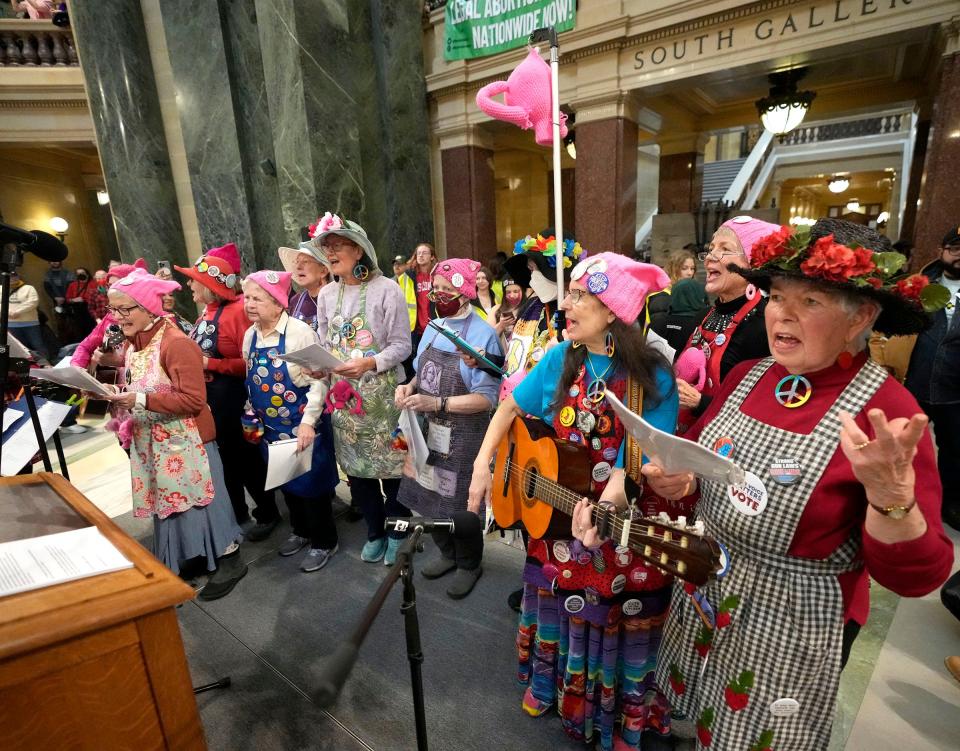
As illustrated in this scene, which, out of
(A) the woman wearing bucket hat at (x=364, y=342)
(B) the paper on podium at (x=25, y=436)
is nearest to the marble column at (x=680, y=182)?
(A) the woman wearing bucket hat at (x=364, y=342)

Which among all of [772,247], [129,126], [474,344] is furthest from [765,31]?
[129,126]

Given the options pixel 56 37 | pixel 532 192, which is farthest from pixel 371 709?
pixel 56 37

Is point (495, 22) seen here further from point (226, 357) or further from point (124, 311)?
point (124, 311)

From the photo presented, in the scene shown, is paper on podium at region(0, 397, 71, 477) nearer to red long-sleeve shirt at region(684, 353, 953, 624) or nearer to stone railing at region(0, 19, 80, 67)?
red long-sleeve shirt at region(684, 353, 953, 624)

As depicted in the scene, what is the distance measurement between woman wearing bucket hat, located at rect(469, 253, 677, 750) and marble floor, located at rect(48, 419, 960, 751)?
918 millimetres

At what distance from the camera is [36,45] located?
952 centimetres

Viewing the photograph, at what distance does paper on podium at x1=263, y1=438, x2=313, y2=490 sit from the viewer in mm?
2873

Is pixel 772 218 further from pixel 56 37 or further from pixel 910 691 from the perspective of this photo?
pixel 56 37

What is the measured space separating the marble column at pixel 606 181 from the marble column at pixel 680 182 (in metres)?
3.28

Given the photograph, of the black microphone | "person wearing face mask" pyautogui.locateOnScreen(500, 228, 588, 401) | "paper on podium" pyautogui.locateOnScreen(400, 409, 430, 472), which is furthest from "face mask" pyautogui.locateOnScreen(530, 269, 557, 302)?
the black microphone

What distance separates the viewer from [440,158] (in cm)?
806

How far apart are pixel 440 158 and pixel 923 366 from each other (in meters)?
6.95

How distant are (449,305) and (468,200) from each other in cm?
551

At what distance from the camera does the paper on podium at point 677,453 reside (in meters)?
1.14
